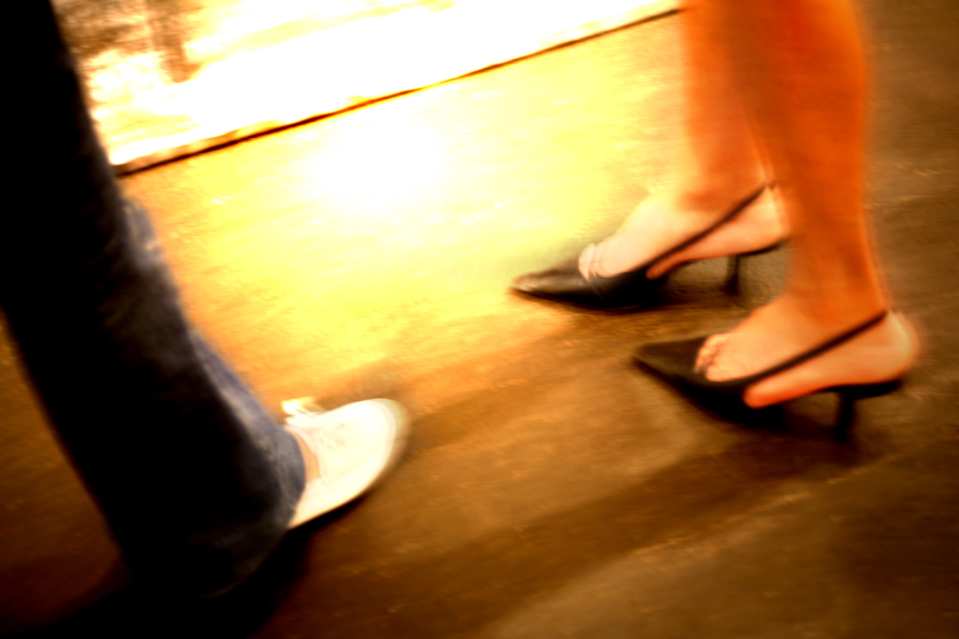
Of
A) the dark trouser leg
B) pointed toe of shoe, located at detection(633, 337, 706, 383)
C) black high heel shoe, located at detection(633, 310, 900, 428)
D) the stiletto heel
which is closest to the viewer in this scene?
the dark trouser leg

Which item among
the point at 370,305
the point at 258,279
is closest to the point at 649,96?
the point at 370,305

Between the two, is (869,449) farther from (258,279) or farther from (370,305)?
(258,279)

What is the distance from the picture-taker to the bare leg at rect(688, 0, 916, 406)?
647 mm

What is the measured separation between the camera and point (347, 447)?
832 mm

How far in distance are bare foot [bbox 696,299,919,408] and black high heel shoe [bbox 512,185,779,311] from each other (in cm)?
15

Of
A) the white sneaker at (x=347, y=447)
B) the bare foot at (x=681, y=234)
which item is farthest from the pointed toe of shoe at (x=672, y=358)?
the white sneaker at (x=347, y=447)

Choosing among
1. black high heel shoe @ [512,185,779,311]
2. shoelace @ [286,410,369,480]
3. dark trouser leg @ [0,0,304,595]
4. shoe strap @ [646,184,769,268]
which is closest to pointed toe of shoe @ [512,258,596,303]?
black high heel shoe @ [512,185,779,311]

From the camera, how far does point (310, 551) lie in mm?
775

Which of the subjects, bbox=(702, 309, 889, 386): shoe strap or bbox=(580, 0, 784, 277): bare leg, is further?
bbox=(580, 0, 784, 277): bare leg

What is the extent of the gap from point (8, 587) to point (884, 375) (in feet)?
3.28

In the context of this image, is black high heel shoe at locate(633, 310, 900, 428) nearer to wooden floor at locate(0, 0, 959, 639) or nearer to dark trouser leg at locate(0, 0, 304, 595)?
wooden floor at locate(0, 0, 959, 639)

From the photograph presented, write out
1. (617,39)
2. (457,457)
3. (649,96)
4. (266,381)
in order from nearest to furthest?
1. (457,457)
2. (266,381)
3. (649,96)
4. (617,39)

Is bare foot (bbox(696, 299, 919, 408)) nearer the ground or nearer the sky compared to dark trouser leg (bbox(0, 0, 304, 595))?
nearer the ground

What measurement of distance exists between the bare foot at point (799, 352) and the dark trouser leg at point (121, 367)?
20.9 inches
